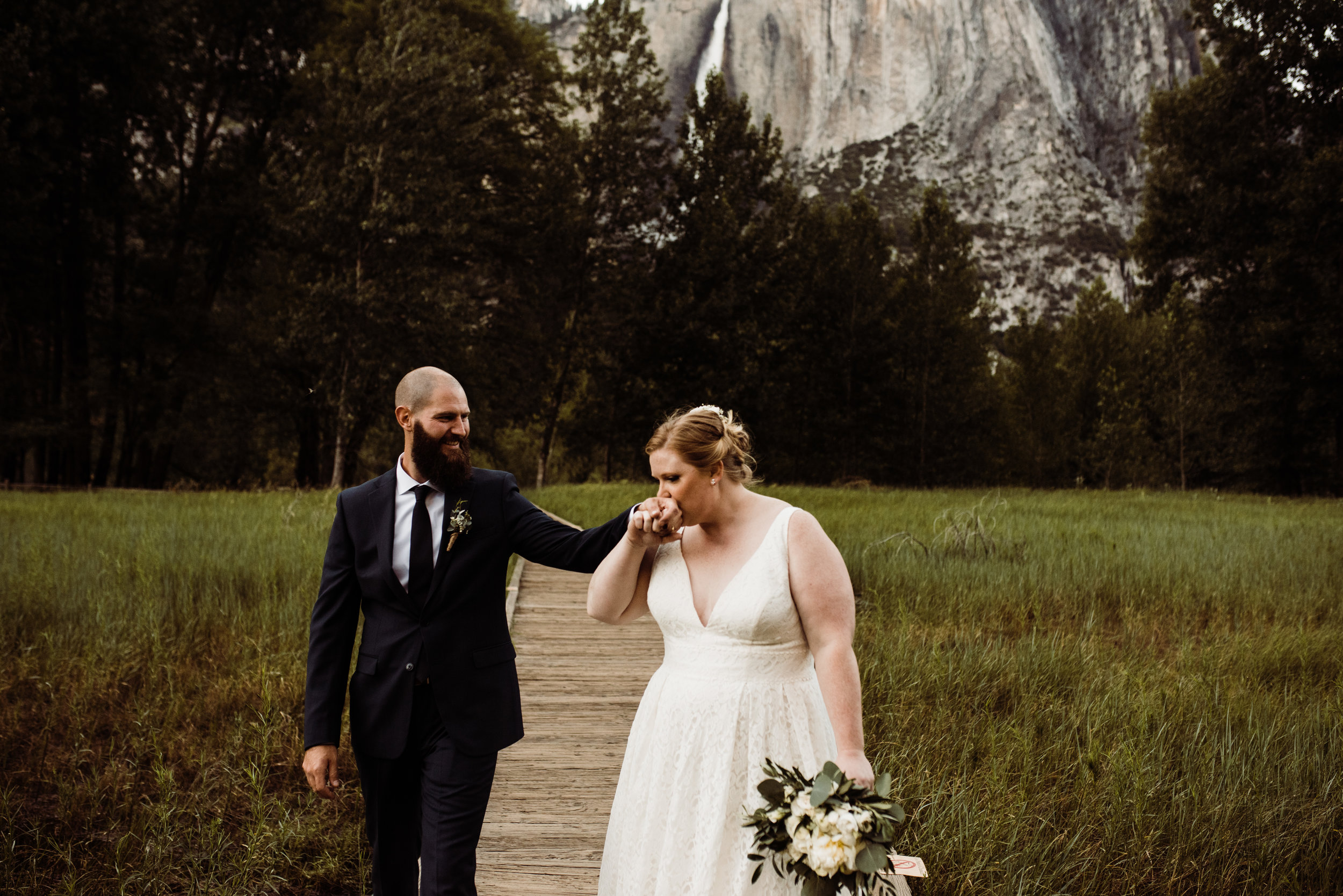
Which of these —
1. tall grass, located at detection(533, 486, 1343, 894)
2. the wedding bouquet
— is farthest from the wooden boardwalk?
the wedding bouquet

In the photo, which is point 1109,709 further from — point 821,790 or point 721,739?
point 821,790

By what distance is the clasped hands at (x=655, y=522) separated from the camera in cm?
244

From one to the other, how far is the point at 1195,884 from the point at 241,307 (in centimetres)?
2890

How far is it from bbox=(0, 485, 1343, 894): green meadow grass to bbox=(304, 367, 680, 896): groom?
143cm

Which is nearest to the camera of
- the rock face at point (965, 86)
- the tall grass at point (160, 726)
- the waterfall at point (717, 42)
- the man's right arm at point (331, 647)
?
the man's right arm at point (331, 647)

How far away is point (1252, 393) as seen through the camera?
24.7 meters

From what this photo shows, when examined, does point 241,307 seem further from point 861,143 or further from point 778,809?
point 861,143

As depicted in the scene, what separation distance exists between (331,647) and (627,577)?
1.05 metres

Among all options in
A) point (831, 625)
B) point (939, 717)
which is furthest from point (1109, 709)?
point (831, 625)

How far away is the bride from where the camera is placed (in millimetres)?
2400

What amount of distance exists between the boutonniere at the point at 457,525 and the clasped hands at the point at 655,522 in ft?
1.98

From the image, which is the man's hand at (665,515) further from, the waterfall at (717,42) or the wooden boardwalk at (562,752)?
the waterfall at (717,42)

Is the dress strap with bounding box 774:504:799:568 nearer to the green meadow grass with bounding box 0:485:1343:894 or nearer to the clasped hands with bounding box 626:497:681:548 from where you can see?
the clasped hands with bounding box 626:497:681:548

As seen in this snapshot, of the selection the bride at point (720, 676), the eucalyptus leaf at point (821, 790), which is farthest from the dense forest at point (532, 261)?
the eucalyptus leaf at point (821, 790)
